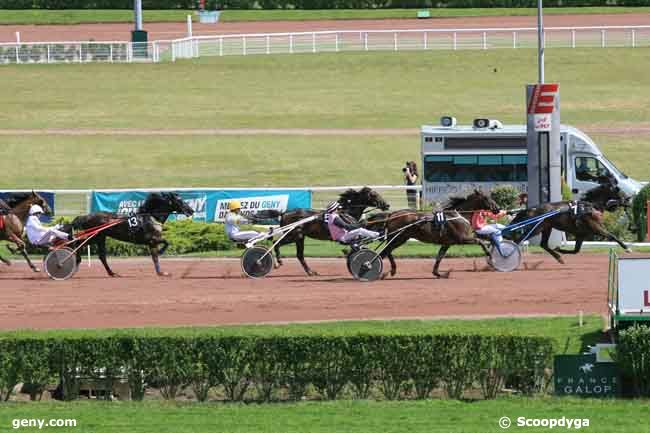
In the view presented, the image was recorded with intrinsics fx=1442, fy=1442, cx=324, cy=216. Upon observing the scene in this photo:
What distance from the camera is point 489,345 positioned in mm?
14906

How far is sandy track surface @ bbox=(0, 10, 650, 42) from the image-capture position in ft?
188

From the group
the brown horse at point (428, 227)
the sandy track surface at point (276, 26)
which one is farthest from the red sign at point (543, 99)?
the sandy track surface at point (276, 26)

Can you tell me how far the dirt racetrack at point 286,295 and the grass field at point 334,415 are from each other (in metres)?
4.16

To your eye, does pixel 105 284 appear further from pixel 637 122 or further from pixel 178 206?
pixel 637 122

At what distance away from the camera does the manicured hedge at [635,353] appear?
14.5 m

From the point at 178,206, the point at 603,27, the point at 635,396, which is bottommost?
the point at 635,396

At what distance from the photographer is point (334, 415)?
550 inches

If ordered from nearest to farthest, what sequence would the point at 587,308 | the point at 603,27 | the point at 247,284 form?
the point at 587,308
the point at 247,284
the point at 603,27

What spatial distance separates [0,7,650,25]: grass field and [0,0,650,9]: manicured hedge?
799 millimetres

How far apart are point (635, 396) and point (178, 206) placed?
9.89 meters

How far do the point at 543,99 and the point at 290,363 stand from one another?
12.1 meters

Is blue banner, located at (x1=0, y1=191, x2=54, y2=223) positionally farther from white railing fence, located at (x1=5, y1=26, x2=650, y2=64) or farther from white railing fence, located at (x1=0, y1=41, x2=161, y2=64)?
white railing fence, located at (x1=5, y1=26, x2=650, y2=64)

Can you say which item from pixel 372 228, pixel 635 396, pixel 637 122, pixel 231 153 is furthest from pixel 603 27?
pixel 635 396

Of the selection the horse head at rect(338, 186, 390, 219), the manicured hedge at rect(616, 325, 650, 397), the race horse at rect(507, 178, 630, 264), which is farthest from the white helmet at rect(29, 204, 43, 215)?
the manicured hedge at rect(616, 325, 650, 397)
